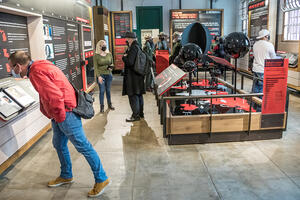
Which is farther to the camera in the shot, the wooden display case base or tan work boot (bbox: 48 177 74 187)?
the wooden display case base

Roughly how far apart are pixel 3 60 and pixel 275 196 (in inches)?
138

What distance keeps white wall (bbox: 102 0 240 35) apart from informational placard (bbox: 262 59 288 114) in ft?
29.9

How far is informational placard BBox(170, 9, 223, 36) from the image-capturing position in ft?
38.6

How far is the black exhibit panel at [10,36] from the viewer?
3451 mm

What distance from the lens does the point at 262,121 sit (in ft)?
12.8

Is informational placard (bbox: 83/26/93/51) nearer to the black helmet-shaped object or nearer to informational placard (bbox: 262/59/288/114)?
the black helmet-shaped object

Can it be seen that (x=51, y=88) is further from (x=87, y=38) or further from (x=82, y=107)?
(x=87, y=38)

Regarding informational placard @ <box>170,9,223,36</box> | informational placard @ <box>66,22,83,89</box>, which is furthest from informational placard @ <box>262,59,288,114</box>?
informational placard @ <box>170,9,223,36</box>

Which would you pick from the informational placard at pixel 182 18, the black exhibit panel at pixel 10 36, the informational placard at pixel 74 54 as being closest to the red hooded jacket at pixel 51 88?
the black exhibit panel at pixel 10 36

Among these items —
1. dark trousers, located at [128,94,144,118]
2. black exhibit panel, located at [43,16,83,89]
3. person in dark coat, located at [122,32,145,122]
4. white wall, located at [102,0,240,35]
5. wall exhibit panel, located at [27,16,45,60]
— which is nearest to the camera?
wall exhibit panel, located at [27,16,45,60]

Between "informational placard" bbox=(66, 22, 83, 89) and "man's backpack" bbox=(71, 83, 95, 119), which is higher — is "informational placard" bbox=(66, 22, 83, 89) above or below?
above

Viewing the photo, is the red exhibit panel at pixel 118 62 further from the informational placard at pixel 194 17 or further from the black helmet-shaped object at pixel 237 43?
the black helmet-shaped object at pixel 237 43

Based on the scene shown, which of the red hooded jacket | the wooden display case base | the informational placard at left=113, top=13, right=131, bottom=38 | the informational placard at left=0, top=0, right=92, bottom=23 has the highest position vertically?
the informational placard at left=113, top=13, right=131, bottom=38

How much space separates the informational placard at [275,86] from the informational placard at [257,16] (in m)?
5.97
